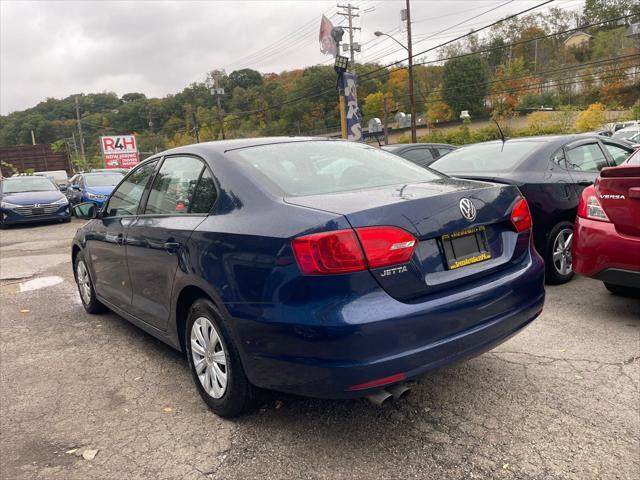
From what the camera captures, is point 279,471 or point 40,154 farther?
point 40,154

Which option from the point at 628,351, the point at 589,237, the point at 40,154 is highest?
the point at 40,154

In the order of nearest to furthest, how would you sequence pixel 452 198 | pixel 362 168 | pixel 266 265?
pixel 266 265 < pixel 452 198 < pixel 362 168

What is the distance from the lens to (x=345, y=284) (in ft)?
7.66

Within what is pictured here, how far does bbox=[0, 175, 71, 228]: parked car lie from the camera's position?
581 inches

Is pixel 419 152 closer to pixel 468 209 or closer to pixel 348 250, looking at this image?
pixel 468 209

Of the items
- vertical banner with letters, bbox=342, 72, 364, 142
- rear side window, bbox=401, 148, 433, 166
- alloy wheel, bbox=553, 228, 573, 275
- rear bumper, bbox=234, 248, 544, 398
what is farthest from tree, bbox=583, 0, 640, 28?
rear bumper, bbox=234, 248, 544, 398

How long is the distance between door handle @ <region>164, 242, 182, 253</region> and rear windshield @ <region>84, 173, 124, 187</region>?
1408 centimetres

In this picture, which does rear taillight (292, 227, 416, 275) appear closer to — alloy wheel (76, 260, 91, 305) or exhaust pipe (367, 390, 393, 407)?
exhaust pipe (367, 390, 393, 407)

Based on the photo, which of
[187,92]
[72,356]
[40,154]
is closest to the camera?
[72,356]

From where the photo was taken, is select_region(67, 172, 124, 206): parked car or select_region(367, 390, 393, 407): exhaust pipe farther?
select_region(67, 172, 124, 206): parked car

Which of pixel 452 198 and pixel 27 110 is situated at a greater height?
pixel 27 110

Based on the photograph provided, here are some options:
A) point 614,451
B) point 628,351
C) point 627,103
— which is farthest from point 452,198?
point 627,103

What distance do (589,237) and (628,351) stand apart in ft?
3.40

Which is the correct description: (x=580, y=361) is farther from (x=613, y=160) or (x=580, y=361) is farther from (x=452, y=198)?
(x=613, y=160)
